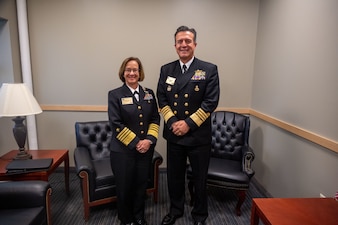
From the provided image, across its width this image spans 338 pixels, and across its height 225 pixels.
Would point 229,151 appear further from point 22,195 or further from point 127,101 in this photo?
point 22,195

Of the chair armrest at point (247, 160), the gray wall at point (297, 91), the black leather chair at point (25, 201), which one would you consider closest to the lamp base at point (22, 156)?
the black leather chair at point (25, 201)

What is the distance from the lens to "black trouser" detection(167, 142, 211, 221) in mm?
1821

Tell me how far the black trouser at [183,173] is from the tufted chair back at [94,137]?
3.09ft

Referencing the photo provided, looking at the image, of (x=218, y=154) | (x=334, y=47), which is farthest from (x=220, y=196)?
(x=334, y=47)

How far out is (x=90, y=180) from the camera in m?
1.94

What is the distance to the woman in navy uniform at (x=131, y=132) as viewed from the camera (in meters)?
1.68

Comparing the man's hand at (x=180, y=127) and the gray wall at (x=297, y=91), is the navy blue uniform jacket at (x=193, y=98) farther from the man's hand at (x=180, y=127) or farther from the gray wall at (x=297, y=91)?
the gray wall at (x=297, y=91)

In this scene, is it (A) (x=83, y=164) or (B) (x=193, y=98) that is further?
(A) (x=83, y=164)

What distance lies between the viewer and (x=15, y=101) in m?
1.89

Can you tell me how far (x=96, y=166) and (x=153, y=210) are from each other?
2.35ft

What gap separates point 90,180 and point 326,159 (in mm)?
1885

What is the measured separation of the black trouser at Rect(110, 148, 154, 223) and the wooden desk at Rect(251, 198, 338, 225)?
0.87 metres

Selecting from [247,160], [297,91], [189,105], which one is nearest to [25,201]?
[189,105]

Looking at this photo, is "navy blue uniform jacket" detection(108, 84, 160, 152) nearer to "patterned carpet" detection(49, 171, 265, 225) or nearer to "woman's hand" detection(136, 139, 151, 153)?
"woman's hand" detection(136, 139, 151, 153)
